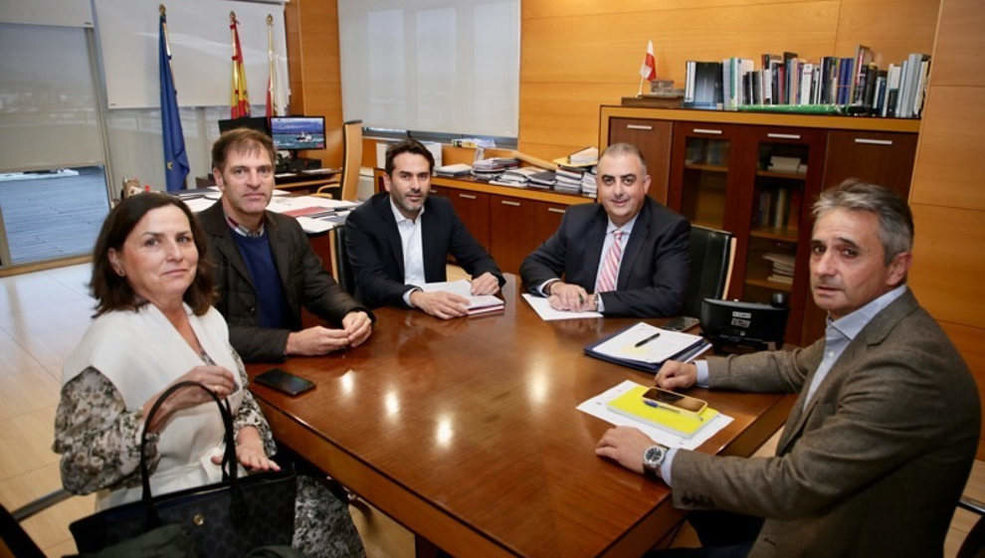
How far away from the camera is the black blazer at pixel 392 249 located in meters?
2.54

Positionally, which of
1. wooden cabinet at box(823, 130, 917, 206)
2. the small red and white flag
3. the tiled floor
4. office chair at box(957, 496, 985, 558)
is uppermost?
the small red and white flag

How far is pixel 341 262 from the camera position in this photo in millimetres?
2697

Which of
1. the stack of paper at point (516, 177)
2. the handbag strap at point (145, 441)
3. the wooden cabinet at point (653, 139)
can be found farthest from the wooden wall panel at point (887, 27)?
the handbag strap at point (145, 441)

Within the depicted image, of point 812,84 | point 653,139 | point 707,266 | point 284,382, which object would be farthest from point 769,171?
point 284,382

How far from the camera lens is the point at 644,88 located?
4.72 meters

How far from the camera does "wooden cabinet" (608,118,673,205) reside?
4.12 metres

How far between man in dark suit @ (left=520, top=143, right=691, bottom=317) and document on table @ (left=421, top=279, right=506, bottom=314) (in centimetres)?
21

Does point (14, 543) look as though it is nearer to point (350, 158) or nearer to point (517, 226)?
point (517, 226)

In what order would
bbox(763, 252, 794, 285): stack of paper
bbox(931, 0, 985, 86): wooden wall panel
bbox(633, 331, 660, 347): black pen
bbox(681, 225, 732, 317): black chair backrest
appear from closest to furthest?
bbox(633, 331, 660, 347): black pen
bbox(681, 225, 732, 317): black chair backrest
bbox(931, 0, 985, 86): wooden wall panel
bbox(763, 252, 794, 285): stack of paper

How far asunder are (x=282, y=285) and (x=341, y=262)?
0.40m

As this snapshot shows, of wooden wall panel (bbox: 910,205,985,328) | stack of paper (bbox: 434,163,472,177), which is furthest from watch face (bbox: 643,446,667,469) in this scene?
stack of paper (bbox: 434,163,472,177)

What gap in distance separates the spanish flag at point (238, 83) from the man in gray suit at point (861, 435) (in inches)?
253

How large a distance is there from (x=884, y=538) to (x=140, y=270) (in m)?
1.65

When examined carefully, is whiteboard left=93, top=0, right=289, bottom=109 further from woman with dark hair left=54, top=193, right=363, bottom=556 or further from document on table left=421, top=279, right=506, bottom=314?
woman with dark hair left=54, top=193, right=363, bottom=556
